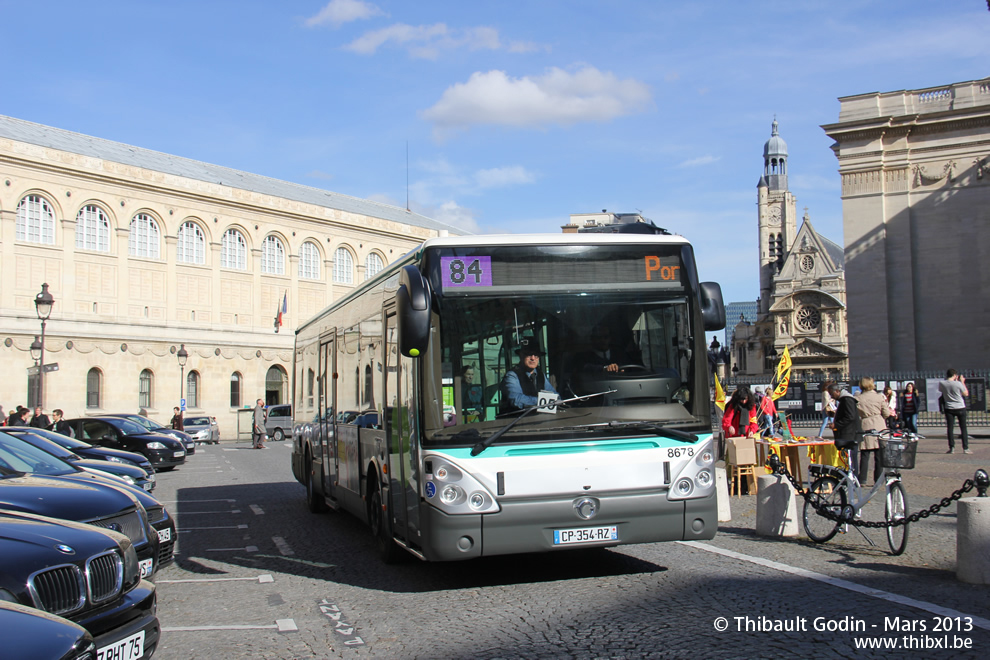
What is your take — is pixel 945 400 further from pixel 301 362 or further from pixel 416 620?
pixel 416 620

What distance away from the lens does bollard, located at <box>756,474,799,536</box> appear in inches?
373

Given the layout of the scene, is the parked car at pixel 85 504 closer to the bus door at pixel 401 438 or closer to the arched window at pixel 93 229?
→ the bus door at pixel 401 438

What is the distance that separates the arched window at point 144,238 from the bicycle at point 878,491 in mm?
53596

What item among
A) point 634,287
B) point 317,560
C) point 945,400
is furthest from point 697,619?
point 945,400

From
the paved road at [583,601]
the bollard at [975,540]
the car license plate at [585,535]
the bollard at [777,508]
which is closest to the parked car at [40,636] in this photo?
the paved road at [583,601]

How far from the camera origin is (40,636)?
3.31 metres

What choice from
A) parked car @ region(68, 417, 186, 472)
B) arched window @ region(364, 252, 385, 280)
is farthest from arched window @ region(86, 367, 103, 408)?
parked car @ region(68, 417, 186, 472)

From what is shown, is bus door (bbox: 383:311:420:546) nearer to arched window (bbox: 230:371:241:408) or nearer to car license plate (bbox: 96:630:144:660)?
car license plate (bbox: 96:630:144:660)

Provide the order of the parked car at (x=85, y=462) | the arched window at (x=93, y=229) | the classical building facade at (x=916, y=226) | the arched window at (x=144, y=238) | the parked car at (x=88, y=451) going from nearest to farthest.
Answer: the parked car at (x=85, y=462) < the parked car at (x=88, y=451) < the classical building facade at (x=916, y=226) < the arched window at (x=93, y=229) < the arched window at (x=144, y=238)

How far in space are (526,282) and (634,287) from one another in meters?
0.91

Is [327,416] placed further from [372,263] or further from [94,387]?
[372,263]

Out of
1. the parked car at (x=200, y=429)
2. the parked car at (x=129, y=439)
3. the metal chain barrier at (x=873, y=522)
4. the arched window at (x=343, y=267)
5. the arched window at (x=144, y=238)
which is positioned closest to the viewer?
the metal chain barrier at (x=873, y=522)

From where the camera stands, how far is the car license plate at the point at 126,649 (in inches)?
172

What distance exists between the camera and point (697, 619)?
19.6 feet
